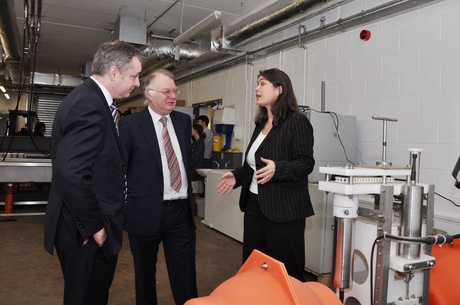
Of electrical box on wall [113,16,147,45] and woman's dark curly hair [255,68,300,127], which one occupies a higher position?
electrical box on wall [113,16,147,45]

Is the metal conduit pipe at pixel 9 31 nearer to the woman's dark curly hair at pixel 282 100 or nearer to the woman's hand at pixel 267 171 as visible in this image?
the woman's dark curly hair at pixel 282 100

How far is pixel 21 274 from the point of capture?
3166mm

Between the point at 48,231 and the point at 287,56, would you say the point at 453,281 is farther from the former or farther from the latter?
the point at 287,56

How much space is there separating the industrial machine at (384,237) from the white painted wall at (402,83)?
0.98m

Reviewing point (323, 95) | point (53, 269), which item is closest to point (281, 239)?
point (53, 269)

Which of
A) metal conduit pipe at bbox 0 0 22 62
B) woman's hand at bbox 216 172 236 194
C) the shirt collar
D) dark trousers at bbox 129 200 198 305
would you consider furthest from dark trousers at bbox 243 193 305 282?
metal conduit pipe at bbox 0 0 22 62

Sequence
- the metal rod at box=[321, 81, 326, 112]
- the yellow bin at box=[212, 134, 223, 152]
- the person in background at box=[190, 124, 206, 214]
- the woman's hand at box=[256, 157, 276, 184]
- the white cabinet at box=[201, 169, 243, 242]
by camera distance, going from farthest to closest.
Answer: the yellow bin at box=[212, 134, 223, 152], the person in background at box=[190, 124, 206, 214], the white cabinet at box=[201, 169, 243, 242], the metal rod at box=[321, 81, 326, 112], the woman's hand at box=[256, 157, 276, 184]

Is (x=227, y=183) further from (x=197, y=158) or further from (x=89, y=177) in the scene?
(x=197, y=158)

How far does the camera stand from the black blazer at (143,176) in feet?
6.36

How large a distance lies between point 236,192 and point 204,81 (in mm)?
3335

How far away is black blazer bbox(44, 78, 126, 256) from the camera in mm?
1365

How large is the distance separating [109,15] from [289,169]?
4.60 m

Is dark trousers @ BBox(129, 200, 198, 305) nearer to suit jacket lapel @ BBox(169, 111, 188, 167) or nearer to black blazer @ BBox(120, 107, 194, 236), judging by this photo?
black blazer @ BBox(120, 107, 194, 236)

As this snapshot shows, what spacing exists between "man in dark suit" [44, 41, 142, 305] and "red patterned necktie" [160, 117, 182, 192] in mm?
410
